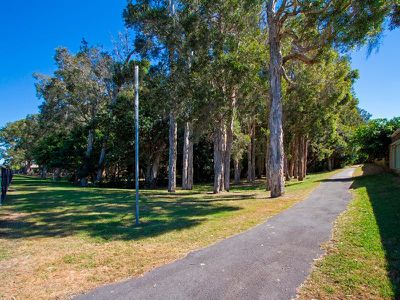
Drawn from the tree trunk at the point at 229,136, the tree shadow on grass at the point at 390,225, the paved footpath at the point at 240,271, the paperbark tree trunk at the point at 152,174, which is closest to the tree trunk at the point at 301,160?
the tree trunk at the point at 229,136

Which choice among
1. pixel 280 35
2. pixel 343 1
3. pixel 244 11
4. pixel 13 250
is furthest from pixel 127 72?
pixel 13 250

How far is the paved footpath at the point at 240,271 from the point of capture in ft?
12.8

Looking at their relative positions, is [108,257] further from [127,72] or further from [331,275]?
[127,72]

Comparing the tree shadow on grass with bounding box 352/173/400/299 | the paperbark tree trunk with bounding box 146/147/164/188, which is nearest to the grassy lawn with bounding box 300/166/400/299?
the tree shadow on grass with bounding box 352/173/400/299

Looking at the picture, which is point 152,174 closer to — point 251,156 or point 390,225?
point 251,156

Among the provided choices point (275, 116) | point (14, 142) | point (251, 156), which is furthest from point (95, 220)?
point (14, 142)

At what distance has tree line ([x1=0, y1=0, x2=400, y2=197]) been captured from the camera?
45.9ft

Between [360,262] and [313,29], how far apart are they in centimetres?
1251

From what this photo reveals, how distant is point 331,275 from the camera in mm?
4320

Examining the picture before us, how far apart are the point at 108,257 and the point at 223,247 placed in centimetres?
224

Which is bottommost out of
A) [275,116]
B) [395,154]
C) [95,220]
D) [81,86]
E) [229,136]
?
[95,220]

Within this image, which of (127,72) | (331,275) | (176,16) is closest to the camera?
(331,275)

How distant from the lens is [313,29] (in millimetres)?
14086

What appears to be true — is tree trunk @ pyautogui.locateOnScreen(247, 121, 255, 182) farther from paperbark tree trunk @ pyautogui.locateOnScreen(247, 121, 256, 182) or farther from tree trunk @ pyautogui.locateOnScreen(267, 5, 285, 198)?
tree trunk @ pyautogui.locateOnScreen(267, 5, 285, 198)
